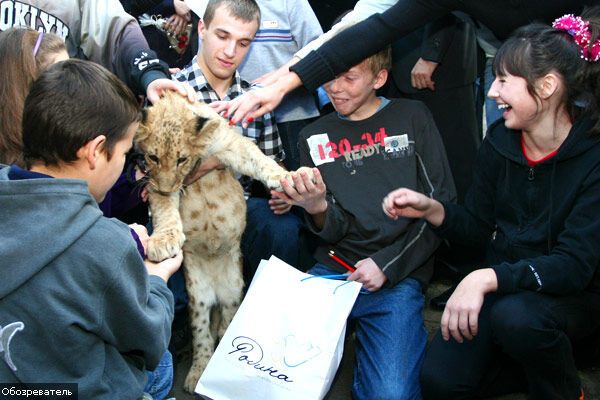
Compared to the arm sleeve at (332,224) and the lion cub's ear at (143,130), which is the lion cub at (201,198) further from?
the arm sleeve at (332,224)

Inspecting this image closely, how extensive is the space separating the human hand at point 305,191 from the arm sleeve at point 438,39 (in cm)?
135

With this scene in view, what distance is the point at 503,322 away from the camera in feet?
8.91

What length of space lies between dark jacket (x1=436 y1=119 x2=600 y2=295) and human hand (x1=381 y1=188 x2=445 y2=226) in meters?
0.06

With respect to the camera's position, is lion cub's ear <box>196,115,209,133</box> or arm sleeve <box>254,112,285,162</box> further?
arm sleeve <box>254,112,285,162</box>

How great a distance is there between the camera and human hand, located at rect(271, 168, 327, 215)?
2.94m

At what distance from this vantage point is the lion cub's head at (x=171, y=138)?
9.73ft

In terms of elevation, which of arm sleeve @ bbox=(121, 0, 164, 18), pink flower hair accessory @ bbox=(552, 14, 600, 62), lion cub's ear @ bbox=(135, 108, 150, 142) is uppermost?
pink flower hair accessory @ bbox=(552, 14, 600, 62)

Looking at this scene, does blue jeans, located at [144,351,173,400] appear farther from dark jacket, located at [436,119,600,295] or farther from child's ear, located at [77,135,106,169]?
dark jacket, located at [436,119,600,295]

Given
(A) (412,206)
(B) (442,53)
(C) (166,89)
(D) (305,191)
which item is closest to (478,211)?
(A) (412,206)

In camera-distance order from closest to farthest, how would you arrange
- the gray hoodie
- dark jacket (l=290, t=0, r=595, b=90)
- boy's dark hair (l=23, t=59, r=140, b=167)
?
the gray hoodie
boy's dark hair (l=23, t=59, r=140, b=167)
dark jacket (l=290, t=0, r=595, b=90)

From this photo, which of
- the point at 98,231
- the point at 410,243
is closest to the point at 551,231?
the point at 410,243

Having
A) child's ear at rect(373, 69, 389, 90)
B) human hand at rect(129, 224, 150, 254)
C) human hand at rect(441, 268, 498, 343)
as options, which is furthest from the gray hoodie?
child's ear at rect(373, 69, 389, 90)

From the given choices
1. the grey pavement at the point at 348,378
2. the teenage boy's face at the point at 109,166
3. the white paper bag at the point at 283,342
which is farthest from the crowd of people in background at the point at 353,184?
the white paper bag at the point at 283,342

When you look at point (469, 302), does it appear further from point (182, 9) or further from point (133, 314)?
point (182, 9)
